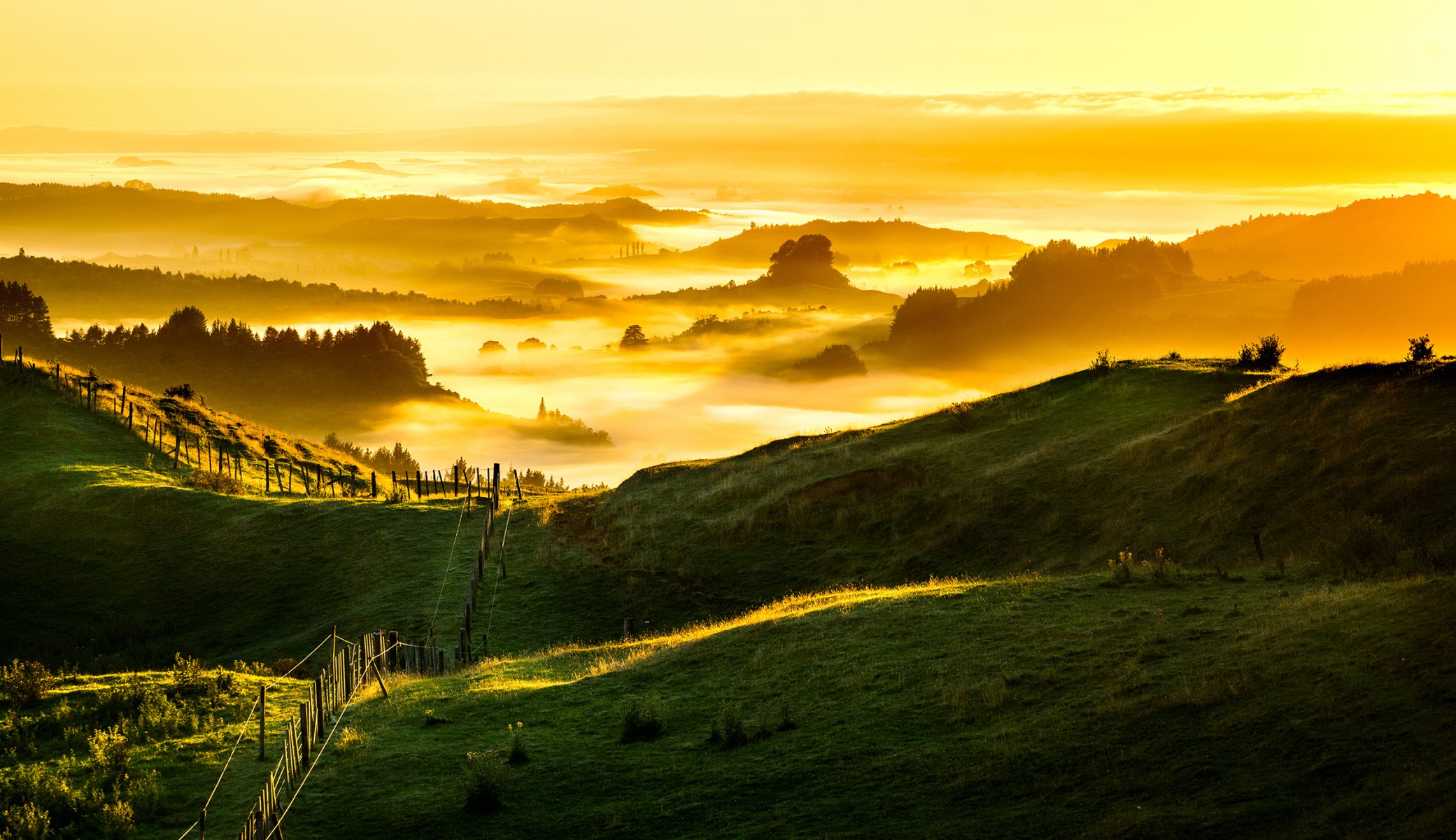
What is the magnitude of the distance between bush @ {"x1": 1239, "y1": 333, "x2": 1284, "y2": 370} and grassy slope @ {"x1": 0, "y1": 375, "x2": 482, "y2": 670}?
3638 centimetres

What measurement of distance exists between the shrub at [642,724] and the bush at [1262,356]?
1591 inches

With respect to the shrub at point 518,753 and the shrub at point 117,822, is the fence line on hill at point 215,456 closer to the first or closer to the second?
the shrub at point 518,753

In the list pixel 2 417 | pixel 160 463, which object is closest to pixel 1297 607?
pixel 160 463

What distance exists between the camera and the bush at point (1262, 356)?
52125 millimetres

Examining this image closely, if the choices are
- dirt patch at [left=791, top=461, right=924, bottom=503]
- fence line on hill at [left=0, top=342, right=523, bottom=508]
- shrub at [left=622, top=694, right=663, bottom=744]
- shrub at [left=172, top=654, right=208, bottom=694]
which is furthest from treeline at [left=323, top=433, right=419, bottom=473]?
shrub at [left=622, top=694, right=663, bottom=744]

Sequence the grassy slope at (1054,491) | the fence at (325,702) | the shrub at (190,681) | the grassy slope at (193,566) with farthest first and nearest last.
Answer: the grassy slope at (193,566) < the grassy slope at (1054,491) < the shrub at (190,681) < the fence at (325,702)

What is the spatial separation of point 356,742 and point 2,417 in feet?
187

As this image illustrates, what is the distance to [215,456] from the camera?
228 ft

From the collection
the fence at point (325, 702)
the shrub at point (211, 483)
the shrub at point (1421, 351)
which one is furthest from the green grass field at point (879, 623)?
the shrub at point (211, 483)

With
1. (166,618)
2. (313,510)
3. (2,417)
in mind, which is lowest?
(166,618)

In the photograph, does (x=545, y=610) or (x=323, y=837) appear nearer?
(x=323, y=837)

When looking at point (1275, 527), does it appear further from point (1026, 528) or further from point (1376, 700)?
point (1376, 700)

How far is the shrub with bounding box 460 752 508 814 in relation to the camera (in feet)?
56.7

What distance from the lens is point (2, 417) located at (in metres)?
65.6
